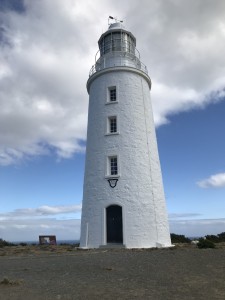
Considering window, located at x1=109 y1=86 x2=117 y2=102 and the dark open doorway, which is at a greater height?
window, located at x1=109 y1=86 x2=117 y2=102

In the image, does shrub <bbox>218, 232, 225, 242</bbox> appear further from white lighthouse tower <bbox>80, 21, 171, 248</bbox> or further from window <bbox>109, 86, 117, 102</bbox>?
window <bbox>109, 86, 117, 102</bbox>

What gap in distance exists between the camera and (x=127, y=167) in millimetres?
18844

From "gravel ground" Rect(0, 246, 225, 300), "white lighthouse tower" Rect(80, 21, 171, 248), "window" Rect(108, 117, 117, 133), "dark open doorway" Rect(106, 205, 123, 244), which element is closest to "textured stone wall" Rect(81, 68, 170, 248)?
"white lighthouse tower" Rect(80, 21, 171, 248)

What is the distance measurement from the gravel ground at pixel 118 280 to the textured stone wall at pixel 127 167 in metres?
5.97

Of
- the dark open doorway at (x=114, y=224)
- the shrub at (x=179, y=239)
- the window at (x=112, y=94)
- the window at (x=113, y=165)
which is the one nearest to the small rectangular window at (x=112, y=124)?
the window at (x=112, y=94)

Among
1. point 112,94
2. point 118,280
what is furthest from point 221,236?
point 118,280

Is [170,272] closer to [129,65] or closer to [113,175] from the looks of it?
[113,175]

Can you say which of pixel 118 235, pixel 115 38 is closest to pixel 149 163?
pixel 118 235

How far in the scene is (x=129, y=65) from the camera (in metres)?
21.6

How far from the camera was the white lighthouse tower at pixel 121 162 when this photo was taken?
18.0 m

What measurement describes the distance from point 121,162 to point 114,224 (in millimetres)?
3661

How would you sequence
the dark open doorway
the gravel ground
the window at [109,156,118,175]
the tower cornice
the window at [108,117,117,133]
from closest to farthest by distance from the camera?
the gravel ground → the dark open doorway → the window at [109,156,118,175] → the window at [108,117,117,133] → the tower cornice

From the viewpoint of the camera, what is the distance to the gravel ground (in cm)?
696

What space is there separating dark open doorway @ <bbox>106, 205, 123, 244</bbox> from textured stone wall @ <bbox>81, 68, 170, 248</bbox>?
28cm
